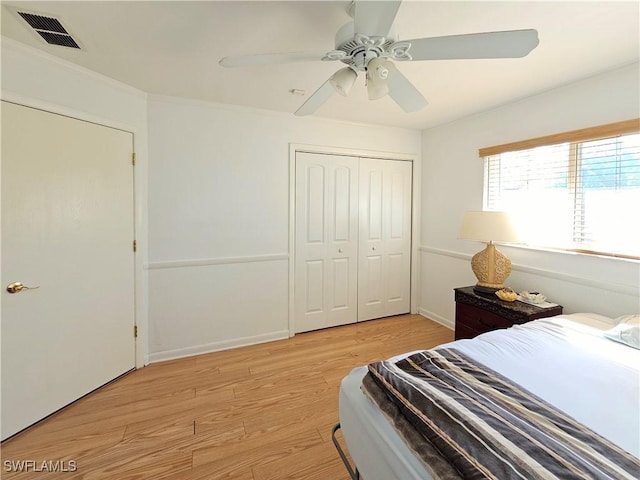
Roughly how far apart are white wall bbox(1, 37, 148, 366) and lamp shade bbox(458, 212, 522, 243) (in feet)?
9.22

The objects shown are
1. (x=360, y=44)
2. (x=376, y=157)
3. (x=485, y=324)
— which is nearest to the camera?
(x=360, y=44)

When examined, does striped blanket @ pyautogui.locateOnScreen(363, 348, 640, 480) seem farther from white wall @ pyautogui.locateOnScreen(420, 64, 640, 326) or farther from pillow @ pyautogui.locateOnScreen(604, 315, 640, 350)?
white wall @ pyautogui.locateOnScreen(420, 64, 640, 326)

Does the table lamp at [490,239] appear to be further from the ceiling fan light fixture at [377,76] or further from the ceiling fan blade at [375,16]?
the ceiling fan blade at [375,16]

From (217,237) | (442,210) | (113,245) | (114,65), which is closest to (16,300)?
(113,245)

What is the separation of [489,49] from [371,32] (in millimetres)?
472

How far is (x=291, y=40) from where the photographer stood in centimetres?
169

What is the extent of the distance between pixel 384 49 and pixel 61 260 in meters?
2.33

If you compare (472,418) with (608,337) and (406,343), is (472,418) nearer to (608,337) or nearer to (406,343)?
(608,337)

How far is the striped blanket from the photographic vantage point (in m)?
0.79

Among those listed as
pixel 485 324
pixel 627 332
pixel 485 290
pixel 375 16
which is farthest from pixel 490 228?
pixel 375 16

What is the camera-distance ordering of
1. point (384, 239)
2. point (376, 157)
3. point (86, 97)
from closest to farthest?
point (86, 97), point (376, 157), point (384, 239)

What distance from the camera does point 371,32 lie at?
1.18 m

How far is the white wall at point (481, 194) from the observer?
6.61ft

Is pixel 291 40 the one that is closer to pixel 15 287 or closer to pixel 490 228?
pixel 490 228
